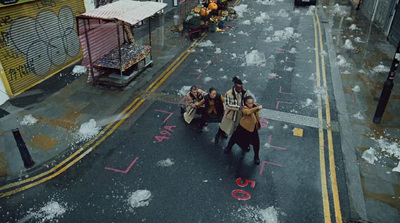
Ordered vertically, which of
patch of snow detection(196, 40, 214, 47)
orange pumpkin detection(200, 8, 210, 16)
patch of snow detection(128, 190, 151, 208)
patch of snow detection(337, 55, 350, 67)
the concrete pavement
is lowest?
patch of snow detection(128, 190, 151, 208)

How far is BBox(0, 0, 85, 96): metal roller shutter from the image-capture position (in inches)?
368

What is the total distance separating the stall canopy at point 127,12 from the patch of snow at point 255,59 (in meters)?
4.49

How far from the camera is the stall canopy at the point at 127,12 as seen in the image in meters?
9.30

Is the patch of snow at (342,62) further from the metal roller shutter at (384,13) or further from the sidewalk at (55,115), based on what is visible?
the sidewalk at (55,115)

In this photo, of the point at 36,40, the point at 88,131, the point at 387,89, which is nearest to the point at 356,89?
the point at 387,89

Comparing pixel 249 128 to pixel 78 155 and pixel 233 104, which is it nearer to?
pixel 233 104

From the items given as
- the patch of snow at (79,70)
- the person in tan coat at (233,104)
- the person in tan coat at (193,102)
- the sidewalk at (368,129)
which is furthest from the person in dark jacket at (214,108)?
the patch of snow at (79,70)

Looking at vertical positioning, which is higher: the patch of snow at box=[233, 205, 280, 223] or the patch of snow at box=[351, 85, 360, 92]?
the patch of snow at box=[351, 85, 360, 92]

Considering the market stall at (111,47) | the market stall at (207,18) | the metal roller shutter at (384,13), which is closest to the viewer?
the market stall at (111,47)

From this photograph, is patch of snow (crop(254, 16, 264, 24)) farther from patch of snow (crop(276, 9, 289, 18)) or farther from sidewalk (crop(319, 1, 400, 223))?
sidewalk (crop(319, 1, 400, 223))

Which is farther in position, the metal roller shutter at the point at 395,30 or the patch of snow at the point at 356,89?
the metal roller shutter at the point at 395,30

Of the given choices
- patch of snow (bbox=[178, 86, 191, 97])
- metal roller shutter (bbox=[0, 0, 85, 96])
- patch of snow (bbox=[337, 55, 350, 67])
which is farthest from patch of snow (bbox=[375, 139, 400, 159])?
metal roller shutter (bbox=[0, 0, 85, 96])

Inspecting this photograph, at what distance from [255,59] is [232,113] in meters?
6.69

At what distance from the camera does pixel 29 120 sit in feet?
28.4
